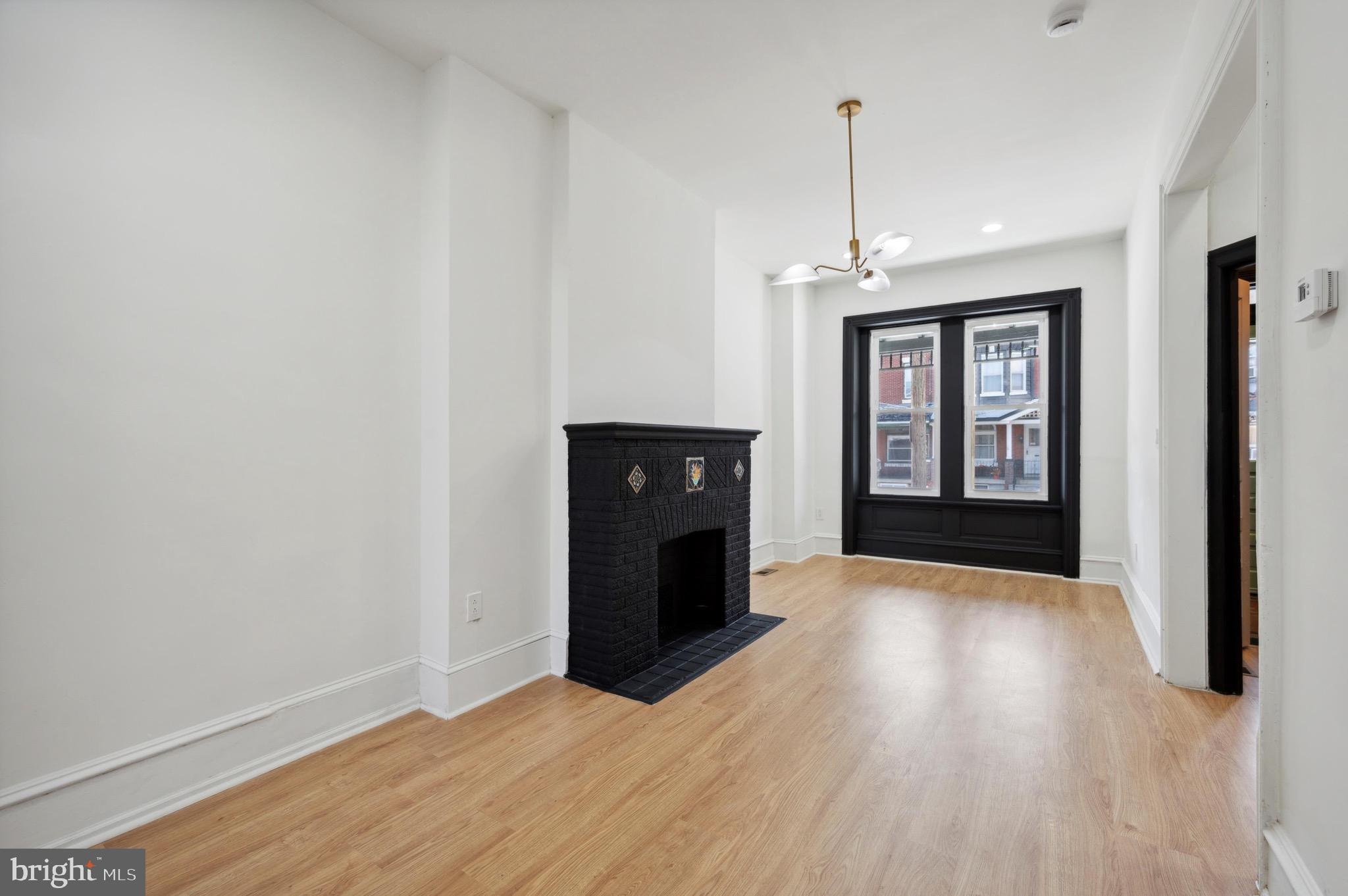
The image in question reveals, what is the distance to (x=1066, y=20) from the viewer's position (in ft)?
7.47

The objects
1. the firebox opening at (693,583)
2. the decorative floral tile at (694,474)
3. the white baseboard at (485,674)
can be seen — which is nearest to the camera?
the white baseboard at (485,674)

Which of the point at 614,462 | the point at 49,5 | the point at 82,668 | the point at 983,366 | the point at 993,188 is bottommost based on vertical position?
the point at 82,668

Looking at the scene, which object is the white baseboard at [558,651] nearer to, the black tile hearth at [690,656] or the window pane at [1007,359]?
the black tile hearth at [690,656]

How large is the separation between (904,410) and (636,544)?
3887 millimetres

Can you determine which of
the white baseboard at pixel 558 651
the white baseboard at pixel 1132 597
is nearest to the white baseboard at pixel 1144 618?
the white baseboard at pixel 1132 597

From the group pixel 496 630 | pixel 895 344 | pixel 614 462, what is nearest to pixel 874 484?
pixel 895 344

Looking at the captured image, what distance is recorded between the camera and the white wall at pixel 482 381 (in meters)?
2.56

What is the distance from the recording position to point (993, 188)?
150 inches

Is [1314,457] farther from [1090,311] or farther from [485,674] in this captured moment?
[1090,311]

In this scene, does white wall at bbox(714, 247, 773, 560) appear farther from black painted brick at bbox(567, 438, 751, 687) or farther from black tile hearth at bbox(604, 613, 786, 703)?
black painted brick at bbox(567, 438, 751, 687)

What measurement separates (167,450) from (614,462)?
1611 millimetres

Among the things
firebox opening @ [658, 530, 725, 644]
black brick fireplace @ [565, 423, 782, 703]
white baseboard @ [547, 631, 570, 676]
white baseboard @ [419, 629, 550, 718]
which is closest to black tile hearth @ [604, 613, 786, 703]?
black brick fireplace @ [565, 423, 782, 703]

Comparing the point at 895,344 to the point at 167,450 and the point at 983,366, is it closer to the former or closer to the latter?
the point at 983,366

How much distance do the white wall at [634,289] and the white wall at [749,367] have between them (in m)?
0.85
